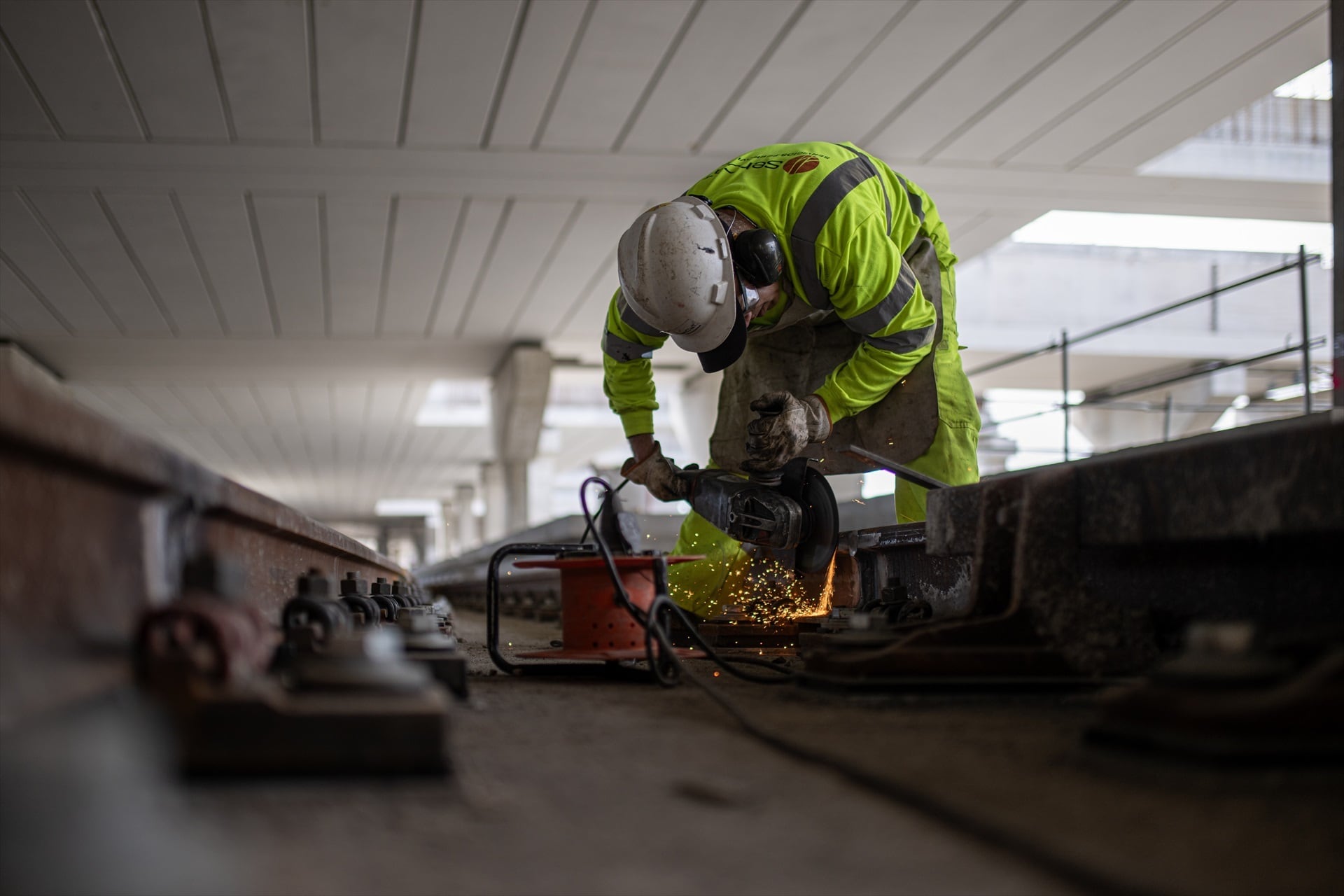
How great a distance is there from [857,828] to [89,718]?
2.45ft

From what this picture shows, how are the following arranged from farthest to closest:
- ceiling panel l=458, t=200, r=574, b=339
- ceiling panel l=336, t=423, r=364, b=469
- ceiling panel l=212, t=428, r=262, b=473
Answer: ceiling panel l=336, t=423, r=364, b=469
ceiling panel l=212, t=428, r=262, b=473
ceiling panel l=458, t=200, r=574, b=339

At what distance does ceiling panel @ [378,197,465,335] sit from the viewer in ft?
25.6

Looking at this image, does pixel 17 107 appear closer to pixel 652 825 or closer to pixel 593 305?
pixel 593 305

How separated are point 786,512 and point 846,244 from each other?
84cm

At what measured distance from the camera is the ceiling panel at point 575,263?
26.6 feet

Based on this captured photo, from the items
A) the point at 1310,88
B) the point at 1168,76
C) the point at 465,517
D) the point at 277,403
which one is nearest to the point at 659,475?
the point at 1168,76

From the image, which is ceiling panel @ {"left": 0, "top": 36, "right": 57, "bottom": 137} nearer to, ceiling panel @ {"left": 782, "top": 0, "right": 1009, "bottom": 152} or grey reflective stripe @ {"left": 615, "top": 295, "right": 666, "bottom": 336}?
grey reflective stripe @ {"left": 615, "top": 295, "right": 666, "bottom": 336}

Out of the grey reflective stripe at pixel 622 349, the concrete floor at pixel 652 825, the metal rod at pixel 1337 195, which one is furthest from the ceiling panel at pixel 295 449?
the concrete floor at pixel 652 825

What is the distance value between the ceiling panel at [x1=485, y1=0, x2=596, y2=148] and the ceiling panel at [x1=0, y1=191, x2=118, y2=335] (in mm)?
3480

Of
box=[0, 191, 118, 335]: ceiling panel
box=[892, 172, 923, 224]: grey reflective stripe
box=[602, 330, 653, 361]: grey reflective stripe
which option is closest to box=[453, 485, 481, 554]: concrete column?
box=[0, 191, 118, 335]: ceiling panel

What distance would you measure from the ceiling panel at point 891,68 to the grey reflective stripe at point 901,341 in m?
2.47

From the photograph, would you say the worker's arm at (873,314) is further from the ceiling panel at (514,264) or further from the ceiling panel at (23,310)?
the ceiling panel at (23,310)

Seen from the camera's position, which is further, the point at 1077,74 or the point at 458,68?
the point at 1077,74

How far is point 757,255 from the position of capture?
132 inches
